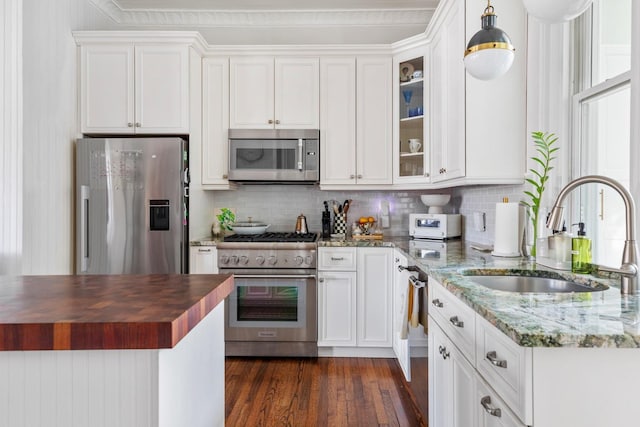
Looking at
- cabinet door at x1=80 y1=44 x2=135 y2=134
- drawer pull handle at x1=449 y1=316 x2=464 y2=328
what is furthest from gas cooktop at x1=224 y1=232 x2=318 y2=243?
drawer pull handle at x1=449 y1=316 x2=464 y2=328

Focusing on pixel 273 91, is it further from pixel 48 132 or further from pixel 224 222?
pixel 48 132

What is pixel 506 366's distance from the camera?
39.5 inches

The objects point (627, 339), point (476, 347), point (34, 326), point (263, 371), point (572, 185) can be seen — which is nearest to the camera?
point (34, 326)

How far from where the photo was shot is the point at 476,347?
4.13ft

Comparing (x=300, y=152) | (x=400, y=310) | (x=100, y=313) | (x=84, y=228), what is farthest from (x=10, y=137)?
(x=400, y=310)

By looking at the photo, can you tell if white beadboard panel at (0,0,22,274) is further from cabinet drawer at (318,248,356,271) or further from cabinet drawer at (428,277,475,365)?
cabinet drawer at (318,248,356,271)

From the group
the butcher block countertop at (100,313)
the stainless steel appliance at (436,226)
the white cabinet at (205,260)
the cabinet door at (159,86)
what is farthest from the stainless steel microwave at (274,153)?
the butcher block countertop at (100,313)

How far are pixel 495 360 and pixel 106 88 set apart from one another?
328 centimetres

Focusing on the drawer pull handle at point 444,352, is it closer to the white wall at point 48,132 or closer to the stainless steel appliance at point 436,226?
the stainless steel appliance at point 436,226

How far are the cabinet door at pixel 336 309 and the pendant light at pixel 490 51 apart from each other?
1915 millimetres

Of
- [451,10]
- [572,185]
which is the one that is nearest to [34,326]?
[572,185]

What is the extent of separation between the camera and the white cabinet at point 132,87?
3129 mm

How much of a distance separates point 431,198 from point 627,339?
254 centimetres

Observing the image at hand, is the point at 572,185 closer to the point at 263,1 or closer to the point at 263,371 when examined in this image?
the point at 263,371
